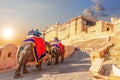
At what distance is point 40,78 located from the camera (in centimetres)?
910

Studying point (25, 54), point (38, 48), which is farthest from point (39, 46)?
point (25, 54)

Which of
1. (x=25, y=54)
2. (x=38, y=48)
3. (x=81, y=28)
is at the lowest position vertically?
(x=25, y=54)

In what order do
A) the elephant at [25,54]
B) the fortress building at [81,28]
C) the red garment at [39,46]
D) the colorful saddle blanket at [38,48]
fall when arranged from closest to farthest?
the elephant at [25,54], the colorful saddle blanket at [38,48], the red garment at [39,46], the fortress building at [81,28]

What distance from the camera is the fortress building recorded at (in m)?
40.7

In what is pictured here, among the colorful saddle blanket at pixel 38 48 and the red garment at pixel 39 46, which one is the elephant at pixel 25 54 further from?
the red garment at pixel 39 46

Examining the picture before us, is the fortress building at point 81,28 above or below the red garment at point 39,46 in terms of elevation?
above

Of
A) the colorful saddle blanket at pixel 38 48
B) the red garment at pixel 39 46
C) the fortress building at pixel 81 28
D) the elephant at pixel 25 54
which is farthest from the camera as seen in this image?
the fortress building at pixel 81 28

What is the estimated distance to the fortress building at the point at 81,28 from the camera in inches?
1604

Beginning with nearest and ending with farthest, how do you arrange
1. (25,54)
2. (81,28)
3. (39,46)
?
(25,54)
(39,46)
(81,28)

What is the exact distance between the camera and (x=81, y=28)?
47781 mm

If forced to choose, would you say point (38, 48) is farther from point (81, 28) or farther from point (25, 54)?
point (81, 28)

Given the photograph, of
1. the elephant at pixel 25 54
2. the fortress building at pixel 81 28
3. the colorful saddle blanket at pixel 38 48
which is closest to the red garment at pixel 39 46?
the colorful saddle blanket at pixel 38 48

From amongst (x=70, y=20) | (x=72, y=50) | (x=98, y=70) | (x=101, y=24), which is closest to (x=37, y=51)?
(x=98, y=70)

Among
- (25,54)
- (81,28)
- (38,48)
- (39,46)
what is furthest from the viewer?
(81,28)
